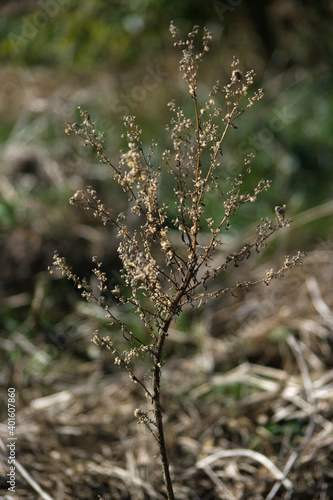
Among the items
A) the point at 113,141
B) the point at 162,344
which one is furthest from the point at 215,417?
the point at 113,141

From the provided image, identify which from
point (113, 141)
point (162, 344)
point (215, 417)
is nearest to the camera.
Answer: point (162, 344)

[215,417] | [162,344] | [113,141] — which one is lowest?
[162,344]

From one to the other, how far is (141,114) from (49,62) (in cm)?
137

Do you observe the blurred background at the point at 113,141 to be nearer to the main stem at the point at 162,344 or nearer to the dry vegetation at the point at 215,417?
the dry vegetation at the point at 215,417

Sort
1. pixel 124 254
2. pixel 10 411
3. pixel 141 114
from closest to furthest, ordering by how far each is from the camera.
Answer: pixel 124 254, pixel 10 411, pixel 141 114

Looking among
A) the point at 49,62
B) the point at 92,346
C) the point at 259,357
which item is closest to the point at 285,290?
the point at 259,357

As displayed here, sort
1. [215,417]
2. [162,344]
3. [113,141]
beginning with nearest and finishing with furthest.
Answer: [162,344], [215,417], [113,141]

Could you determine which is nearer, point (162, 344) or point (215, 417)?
point (162, 344)

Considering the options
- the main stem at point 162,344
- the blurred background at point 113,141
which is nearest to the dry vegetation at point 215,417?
the blurred background at point 113,141

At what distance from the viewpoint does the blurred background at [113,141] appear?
3.21 m

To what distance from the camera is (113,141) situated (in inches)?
202

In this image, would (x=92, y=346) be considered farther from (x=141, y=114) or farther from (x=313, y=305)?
(x=141, y=114)

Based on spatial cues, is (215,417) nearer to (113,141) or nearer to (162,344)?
(162,344)

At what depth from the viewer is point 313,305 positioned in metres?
3.18
